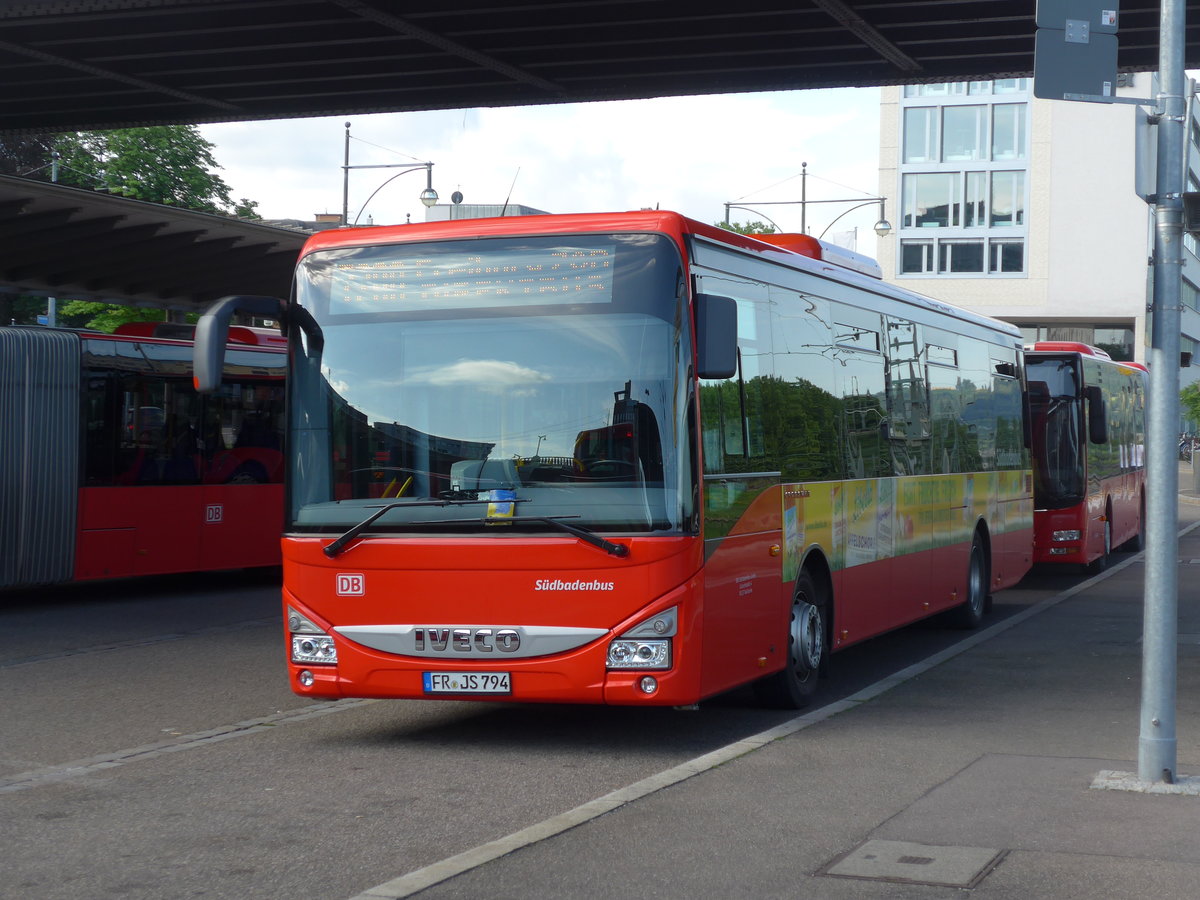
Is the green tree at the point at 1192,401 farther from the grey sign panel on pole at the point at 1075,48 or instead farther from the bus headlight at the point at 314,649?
the bus headlight at the point at 314,649

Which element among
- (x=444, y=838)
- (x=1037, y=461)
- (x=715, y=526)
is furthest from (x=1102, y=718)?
(x=1037, y=461)

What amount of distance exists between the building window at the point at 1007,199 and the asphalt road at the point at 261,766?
64.2m

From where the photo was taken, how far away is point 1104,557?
76.5ft

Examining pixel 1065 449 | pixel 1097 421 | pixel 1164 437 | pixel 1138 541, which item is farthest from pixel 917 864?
pixel 1138 541

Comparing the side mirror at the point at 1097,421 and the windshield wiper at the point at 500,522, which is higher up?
the side mirror at the point at 1097,421

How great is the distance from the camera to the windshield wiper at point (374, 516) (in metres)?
8.55

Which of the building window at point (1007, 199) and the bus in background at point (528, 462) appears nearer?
the bus in background at point (528, 462)

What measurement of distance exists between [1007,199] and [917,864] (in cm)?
7213

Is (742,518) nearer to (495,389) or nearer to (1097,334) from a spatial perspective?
(495,389)

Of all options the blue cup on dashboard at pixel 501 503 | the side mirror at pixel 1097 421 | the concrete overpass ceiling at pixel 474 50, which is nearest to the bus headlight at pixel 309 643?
the blue cup on dashboard at pixel 501 503

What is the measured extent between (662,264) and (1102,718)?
3.85 meters

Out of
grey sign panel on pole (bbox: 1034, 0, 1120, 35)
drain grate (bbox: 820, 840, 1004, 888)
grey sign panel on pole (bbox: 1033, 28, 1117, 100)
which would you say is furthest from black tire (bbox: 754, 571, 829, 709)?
grey sign panel on pole (bbox: 1034, 0, 1120, 35)

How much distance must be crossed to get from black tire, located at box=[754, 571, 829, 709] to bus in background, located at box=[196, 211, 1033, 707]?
0.39 m

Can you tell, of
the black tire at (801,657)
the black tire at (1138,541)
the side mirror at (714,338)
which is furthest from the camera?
the black tire at (1138,541)
